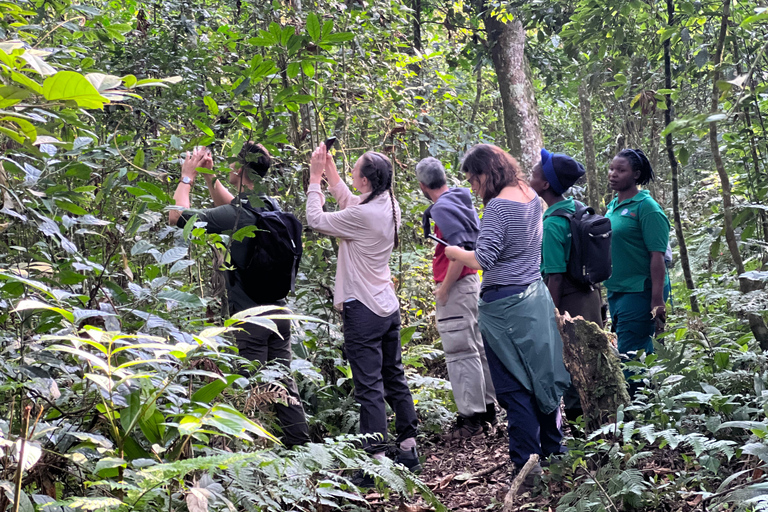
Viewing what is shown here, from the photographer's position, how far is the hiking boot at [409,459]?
4.66m

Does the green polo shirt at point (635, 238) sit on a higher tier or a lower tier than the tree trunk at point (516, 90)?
lower

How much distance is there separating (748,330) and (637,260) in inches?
48.1

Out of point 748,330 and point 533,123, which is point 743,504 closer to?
point 748,330

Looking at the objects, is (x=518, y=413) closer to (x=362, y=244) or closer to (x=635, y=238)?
(x=362, y=244)

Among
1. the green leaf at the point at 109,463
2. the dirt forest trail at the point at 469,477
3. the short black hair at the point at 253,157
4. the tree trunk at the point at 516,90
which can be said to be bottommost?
the dirt forest trail at the point at 469,477

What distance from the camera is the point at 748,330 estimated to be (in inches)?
208

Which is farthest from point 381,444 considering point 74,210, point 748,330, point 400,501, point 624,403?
point 748,330

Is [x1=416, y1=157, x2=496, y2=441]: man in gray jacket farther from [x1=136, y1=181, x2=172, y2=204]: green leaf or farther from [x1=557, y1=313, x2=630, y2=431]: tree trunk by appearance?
[x1=136, y1=181, x2=172, y2=204]: green leaf

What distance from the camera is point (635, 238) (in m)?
5.00

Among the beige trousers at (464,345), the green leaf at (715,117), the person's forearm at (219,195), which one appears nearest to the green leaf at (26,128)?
the green leaf at (715,117)

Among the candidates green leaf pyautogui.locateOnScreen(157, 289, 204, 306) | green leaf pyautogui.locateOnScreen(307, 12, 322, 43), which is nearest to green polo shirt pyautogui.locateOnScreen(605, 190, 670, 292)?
green leaf pyautogui.locateOnScreen(307, 12, 322, 43)

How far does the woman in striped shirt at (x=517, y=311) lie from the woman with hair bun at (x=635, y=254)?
1193 mm

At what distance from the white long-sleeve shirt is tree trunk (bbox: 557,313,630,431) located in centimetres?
140

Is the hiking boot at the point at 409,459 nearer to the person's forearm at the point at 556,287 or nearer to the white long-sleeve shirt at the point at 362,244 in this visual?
the white long-sleeve shirt at the point at 362,244
